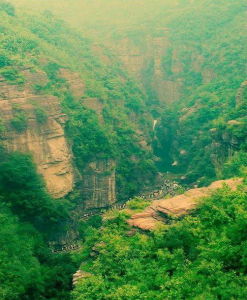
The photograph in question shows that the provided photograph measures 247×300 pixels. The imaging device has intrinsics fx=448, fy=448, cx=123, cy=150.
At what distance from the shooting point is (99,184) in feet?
131

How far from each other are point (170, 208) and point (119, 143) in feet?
74.9

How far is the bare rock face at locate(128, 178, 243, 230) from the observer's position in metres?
21.7

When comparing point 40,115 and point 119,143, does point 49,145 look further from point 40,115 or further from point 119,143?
point 119,143

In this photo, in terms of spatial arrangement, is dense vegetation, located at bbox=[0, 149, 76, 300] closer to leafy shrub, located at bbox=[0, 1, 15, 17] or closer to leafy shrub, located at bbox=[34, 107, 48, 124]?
leafy shrub, located at bbox=[34, 107, 48, 124]

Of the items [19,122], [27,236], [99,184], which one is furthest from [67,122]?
[27,236]

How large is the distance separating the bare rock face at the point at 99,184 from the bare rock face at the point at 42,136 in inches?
89.1

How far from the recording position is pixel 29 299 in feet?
70.2

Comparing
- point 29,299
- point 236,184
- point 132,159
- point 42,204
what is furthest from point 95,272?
point 132,159

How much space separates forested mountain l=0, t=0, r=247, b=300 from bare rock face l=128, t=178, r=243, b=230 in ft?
1.30

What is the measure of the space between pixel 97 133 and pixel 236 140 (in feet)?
43.6

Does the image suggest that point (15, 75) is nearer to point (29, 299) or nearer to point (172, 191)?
point (172, 191)

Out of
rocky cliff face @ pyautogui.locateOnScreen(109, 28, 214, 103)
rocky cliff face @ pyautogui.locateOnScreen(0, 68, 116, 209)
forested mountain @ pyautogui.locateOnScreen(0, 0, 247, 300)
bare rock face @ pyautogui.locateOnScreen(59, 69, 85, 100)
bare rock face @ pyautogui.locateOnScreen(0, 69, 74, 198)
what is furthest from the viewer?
rocky cliff face @ pyautogui.locateOnScreen(109, 28, 214, 103)

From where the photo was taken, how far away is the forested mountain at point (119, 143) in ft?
61.6

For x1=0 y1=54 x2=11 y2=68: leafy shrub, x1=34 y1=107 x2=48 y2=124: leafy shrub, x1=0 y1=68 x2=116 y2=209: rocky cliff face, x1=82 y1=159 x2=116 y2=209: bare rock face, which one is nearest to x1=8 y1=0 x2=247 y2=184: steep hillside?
x1=82 y1=159 x2=116 y2=209: bare rock face
